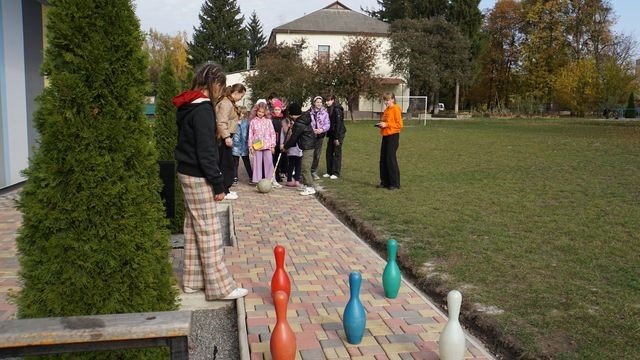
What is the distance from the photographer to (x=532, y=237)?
6785mm

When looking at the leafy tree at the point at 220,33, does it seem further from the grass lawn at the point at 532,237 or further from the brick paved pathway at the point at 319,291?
the brick paved pathway at the point at 319,291

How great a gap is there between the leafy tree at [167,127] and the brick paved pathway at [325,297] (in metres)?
0.87

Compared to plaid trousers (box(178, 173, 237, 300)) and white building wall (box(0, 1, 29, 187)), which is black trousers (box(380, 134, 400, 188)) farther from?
white building wall (box(0, 1, 29, 187))

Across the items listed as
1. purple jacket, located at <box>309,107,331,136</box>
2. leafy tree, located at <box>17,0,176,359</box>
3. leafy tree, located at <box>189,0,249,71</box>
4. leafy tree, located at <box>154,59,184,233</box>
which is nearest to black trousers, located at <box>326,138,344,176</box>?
purple jacket, located at <box>309,107,331,136</box>

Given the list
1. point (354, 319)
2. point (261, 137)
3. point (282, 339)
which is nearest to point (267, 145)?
point (261, 137)

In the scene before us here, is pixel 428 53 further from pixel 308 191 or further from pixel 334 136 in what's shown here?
pixel 308 191

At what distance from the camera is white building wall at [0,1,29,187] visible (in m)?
10.4

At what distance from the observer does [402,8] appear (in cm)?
6444

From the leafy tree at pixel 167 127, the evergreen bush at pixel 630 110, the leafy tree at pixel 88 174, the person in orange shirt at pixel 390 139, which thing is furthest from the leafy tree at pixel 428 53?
the leafy tree at pixel 88 174

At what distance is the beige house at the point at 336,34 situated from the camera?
5500cm

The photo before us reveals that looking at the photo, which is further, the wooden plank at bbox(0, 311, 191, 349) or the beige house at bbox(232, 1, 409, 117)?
the beige house at bbox(232, 1, 409, 117)

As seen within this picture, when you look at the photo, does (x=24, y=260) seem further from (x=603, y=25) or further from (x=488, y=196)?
(x=603, y=25)

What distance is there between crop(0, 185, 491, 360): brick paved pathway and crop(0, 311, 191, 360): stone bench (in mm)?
1170

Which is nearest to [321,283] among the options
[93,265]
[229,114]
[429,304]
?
[429,304]
